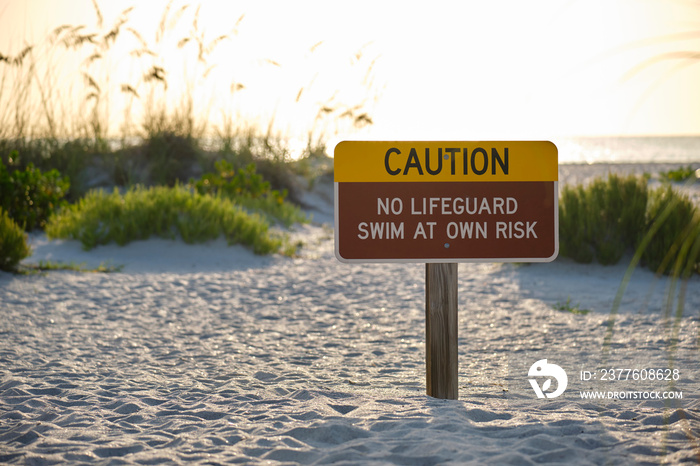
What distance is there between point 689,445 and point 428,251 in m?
1.35

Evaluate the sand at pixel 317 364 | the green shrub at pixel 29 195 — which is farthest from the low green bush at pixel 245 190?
the sand at pixel 317 364

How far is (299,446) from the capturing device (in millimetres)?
2682

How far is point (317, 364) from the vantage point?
14.1 feet

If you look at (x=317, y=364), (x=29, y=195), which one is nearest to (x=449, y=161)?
(x=317, y=364)

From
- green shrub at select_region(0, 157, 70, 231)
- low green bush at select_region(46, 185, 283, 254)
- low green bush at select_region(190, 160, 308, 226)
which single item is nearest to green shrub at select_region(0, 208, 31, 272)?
low green bush at select_region(46, 185, 283, 254)

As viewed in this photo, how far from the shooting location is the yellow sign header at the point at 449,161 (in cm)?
309

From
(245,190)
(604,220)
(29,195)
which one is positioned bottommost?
(604,220)

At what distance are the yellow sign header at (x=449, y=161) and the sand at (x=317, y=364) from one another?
1.13 metres

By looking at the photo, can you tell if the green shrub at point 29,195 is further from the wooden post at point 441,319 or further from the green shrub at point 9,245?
the wooden post at point 441,319

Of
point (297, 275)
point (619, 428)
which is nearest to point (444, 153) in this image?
point (619, 428)

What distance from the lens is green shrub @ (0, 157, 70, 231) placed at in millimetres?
8930

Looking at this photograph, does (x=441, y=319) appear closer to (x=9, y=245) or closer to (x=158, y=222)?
(x=9, y=245)

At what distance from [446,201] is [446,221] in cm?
10

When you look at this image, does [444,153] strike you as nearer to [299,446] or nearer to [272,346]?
[299,446]
